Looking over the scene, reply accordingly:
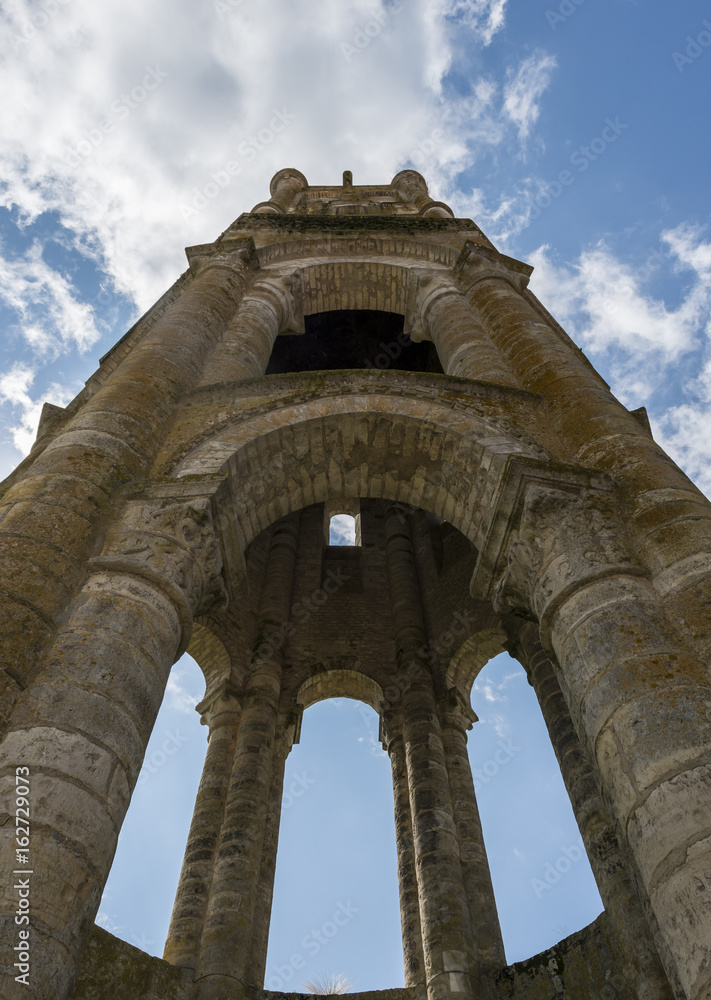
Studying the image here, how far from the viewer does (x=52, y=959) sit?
2654 millimetres

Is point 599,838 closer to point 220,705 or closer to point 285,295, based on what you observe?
point 220,705

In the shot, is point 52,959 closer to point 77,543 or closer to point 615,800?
point 77,543

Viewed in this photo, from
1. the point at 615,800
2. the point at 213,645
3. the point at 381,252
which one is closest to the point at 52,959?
the point at 615,800

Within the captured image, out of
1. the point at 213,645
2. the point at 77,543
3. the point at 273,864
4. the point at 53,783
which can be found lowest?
the point at 53,783

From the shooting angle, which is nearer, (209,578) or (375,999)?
(209,578)

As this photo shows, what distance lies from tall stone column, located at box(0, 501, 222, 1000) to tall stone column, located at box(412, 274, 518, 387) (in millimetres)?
3732

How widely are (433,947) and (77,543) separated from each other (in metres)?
5.21

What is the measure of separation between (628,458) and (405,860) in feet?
17.2

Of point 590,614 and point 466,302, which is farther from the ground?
point 466,302

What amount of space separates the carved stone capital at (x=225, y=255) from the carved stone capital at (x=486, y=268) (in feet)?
10.1

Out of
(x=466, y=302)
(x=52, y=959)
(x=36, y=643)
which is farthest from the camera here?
(x=466, y=302)

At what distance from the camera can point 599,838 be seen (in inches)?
245

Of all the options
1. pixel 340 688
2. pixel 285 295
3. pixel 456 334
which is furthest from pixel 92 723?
pixel 285 295

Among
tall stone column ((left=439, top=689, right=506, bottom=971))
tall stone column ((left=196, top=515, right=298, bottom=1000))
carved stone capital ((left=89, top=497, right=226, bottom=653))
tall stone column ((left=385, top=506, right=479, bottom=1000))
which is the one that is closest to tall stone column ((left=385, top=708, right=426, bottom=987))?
tall stone column ((left=385, top=506, right=479, bottom=1000))
